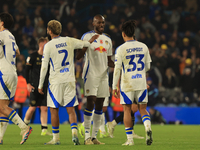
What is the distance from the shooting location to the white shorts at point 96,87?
6789 mm

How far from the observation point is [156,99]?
51.2 feet

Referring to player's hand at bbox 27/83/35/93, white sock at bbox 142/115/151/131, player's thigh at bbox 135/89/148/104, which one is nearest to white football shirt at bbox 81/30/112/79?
player's thigh at bbox 135/89/148/104

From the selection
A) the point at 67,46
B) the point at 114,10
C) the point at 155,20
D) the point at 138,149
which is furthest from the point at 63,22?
the point at 138,149

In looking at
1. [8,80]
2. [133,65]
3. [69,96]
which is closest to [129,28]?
[133,65]

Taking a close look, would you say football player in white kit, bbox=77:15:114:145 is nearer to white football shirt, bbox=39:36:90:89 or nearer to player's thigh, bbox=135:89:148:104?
white football shirt, bbox=39:36:90:89

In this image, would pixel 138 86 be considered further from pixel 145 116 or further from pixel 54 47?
pixel 54 47

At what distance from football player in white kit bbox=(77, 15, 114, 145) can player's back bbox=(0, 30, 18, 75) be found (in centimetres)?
125

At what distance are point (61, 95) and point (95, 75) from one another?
2.83 ft

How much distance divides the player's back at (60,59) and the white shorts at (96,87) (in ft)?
1.60

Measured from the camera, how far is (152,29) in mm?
19609

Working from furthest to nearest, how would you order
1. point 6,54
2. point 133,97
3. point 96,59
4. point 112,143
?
point 112,143 → point 96,59 → point 6,54 → point 133,97

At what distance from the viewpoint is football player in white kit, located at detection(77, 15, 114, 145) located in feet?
22.4

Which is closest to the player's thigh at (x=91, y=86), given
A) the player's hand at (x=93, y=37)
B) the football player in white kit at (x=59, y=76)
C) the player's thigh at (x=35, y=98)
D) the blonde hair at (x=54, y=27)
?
the football player in white kit at (x=59, y=76)

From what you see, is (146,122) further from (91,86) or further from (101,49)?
(101,49)
